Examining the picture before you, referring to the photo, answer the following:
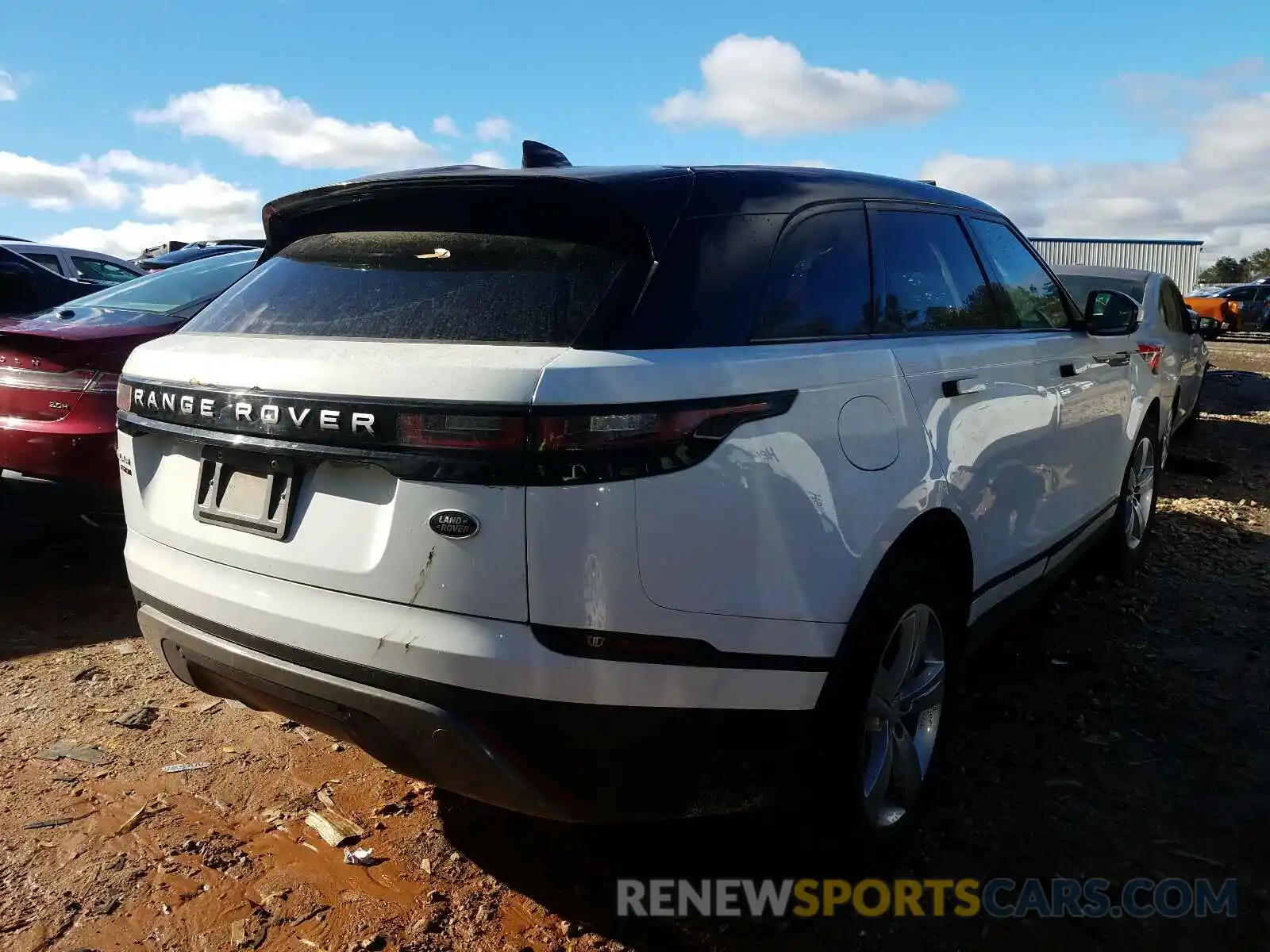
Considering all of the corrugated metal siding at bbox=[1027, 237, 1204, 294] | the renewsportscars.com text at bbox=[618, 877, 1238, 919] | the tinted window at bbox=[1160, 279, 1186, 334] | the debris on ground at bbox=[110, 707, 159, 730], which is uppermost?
the corrugated metal siding at bbox=[1027, 237, 1204, 294]

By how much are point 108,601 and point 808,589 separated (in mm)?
3878

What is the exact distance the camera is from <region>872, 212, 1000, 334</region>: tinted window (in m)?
2.87

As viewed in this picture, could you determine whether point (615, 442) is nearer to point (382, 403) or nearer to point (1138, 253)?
point (382, 403)

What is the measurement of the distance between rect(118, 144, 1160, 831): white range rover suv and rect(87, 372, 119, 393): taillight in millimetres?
1986

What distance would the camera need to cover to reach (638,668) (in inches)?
79.0

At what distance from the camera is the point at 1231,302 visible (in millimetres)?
25438

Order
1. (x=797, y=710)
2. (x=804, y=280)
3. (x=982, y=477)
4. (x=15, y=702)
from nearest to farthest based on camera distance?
(x=797, y=710), (x=804, y=280), (x=982, y=477), (x=15, y=702)

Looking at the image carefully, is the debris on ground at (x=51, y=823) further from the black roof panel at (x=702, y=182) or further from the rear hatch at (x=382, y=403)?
the black roof panel at (x=702, y=182)

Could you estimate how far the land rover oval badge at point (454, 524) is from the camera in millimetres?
1954

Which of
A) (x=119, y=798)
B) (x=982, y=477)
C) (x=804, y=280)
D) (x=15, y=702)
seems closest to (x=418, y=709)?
(x=804, y=280)

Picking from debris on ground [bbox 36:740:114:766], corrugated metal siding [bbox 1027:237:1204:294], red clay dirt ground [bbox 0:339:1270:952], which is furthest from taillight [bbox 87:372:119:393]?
corrugated metal siding [bbox 1027:237:1204:294]

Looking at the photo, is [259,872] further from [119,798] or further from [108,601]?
[108,601]

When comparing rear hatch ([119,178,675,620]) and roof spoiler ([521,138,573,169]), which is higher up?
roof spoiler ([521,138,573,169])

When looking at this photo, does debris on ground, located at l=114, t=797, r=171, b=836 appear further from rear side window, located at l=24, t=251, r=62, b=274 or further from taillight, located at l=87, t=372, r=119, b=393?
rear side window, located at l=24, t=251, r=62, b=274
